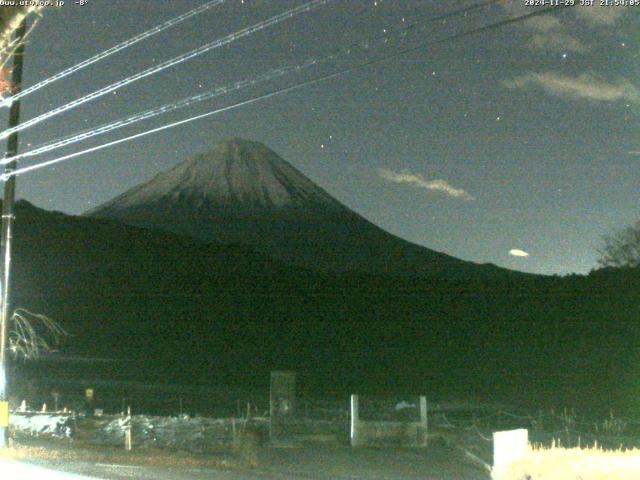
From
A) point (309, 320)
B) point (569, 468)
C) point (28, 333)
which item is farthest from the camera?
point (309, 320)

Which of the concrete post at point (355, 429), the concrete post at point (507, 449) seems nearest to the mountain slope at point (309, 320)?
the concrete post at point (355, 429)

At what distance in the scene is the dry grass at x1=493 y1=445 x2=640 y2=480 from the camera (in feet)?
39.5

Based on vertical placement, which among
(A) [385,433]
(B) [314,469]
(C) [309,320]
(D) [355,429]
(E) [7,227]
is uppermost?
(C) [309,320]

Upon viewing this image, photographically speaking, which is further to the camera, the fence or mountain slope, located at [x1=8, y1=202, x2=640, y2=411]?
mountain slope, located at [x1=8, y1=202, x2=640, y2=411]

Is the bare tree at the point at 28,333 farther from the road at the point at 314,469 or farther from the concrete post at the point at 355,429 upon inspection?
the concrete post at the point at 355,429

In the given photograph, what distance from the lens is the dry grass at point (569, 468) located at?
12.1 meters

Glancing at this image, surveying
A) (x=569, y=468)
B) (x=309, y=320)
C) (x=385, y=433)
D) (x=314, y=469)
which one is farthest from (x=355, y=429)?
(x=309, y=320)

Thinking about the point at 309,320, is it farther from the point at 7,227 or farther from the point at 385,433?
the point at 7,227

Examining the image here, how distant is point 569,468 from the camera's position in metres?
12.4

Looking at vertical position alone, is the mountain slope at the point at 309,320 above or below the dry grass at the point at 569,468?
above

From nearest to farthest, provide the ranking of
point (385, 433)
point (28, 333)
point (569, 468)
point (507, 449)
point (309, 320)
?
point (569, 468)
point (507, 449)
point (385, 433)
point (28, 333)
point (309, 320)

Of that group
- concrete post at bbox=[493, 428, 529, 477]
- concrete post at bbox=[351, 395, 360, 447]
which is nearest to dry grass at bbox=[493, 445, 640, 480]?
concrete post at bbox=[493, 428, 529, 477]

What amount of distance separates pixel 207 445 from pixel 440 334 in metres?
53.5

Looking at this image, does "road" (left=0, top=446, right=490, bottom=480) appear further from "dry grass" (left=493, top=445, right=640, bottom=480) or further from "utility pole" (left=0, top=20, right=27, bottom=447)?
"utility pole" (left=0, top=20, right=27, bottom=447)
